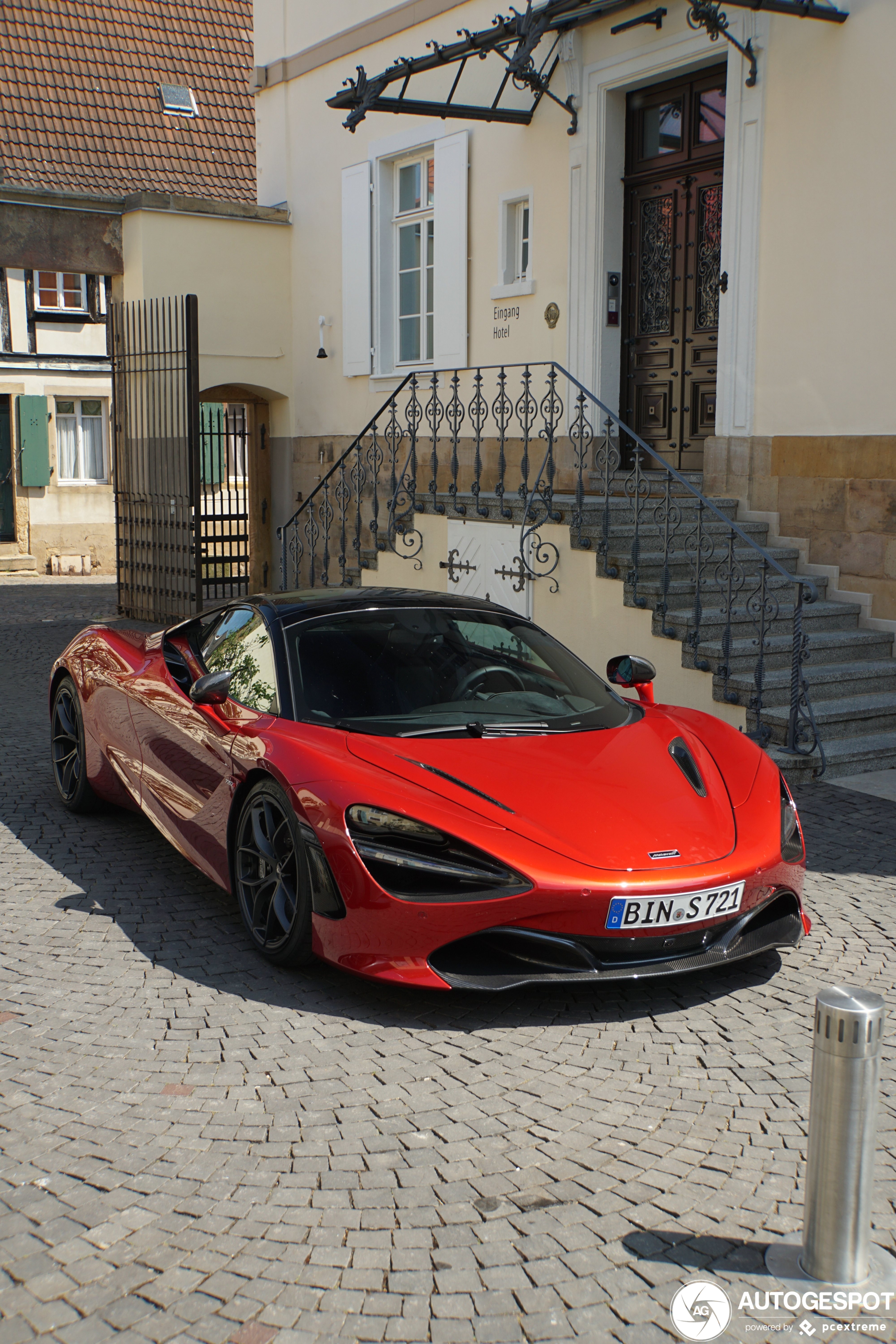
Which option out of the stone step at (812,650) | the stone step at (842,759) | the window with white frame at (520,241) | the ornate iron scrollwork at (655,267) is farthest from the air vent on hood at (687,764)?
the window with white frame at (520,241)

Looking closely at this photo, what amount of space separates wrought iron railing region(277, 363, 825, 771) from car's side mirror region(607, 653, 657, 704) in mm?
2163

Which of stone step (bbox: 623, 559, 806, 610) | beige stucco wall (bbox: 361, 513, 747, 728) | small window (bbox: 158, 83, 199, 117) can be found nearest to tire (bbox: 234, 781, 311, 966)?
beige stucco wall (bbox: 361, 513, 747, 728)

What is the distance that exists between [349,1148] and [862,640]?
6.94 meters

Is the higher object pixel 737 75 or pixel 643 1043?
pixel 737 75

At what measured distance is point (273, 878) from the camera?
4594 mm

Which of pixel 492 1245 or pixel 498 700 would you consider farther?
pixel 498 700

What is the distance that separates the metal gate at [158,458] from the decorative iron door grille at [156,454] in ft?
0.04

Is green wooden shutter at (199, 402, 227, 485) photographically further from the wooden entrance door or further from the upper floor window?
the wooden entrance door

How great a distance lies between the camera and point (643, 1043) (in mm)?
4000

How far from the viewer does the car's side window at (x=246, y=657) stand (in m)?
5.10

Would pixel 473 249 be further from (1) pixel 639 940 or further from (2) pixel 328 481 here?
(1) pixel 639 940

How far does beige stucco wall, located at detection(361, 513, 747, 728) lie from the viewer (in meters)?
8.80

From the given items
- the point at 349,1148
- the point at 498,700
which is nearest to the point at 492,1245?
the point at 349,1148

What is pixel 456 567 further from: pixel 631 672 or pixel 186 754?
pixel 186 754
